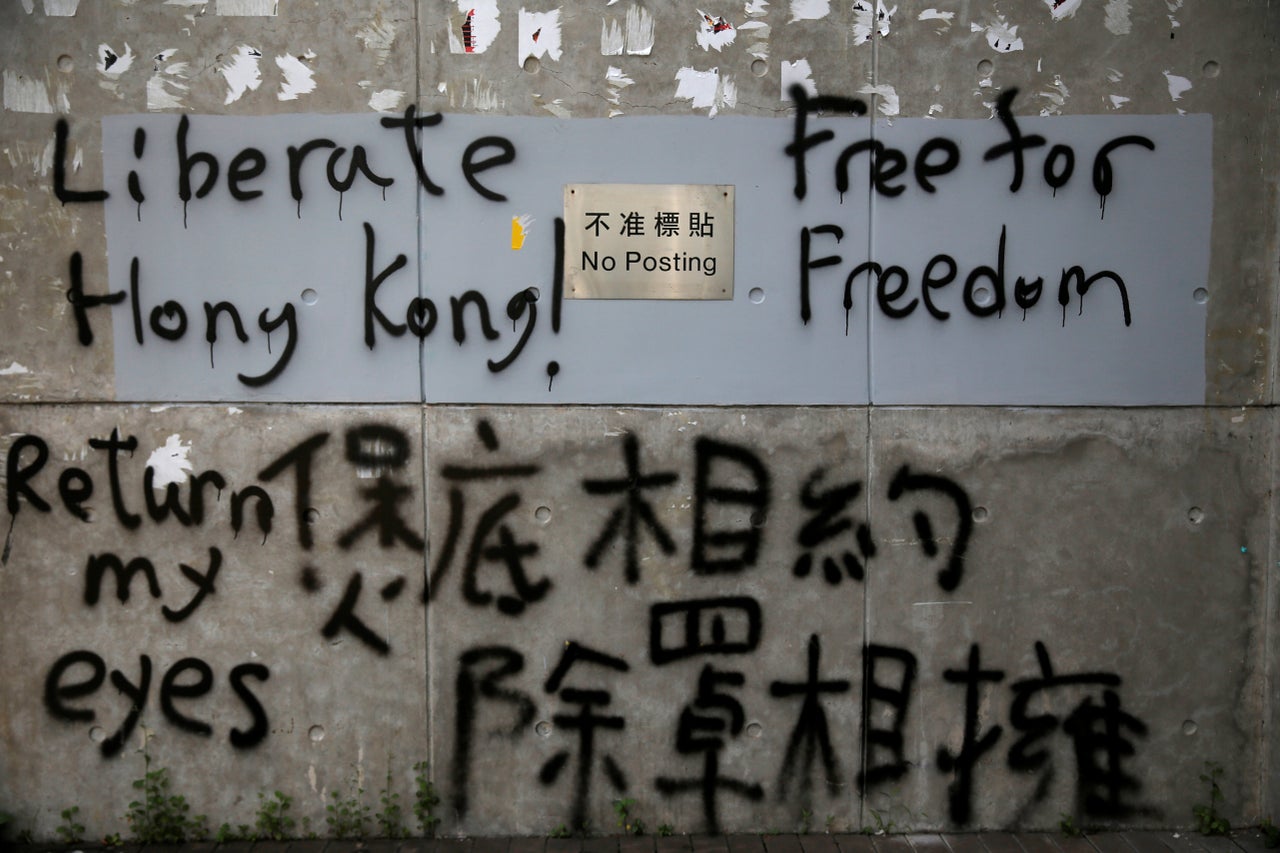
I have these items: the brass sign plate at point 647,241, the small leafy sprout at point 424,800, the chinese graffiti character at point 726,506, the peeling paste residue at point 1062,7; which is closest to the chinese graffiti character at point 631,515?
the chinese graffiti character at point 726,506

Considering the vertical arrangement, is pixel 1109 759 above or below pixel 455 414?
below

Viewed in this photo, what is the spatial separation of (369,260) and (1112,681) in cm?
348

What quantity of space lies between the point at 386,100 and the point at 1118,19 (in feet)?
9.55

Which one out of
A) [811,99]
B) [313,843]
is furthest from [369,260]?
[313,843]

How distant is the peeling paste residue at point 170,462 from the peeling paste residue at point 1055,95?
3682 mm

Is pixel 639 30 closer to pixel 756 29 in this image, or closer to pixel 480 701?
pixel 756 29

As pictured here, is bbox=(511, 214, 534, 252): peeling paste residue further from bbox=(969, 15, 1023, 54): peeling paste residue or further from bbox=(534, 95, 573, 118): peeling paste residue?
bbox=(969, 15, 1023, 54): peeling paste residue

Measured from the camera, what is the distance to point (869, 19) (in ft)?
12.5

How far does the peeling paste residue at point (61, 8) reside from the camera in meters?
3.75

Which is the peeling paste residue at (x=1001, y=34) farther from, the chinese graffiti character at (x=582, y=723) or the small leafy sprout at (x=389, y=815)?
the small leafy sprout at (x=389, y=815)

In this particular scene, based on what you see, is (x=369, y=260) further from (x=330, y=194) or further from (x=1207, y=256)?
(x=1207, y=256)

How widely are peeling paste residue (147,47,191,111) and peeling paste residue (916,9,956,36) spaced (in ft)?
9.54

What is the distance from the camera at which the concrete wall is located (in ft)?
12.5

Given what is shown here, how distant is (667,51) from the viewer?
380cm
